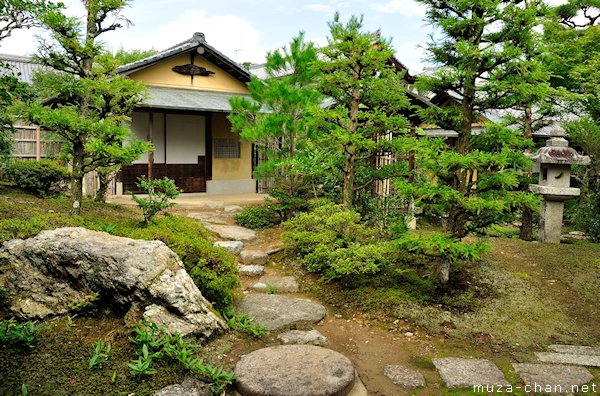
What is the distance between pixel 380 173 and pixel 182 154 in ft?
29.1

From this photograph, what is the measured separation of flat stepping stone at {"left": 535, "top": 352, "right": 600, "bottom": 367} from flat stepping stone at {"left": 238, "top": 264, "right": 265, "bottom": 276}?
4162mm

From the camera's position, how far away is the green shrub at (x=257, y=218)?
33.4 feet

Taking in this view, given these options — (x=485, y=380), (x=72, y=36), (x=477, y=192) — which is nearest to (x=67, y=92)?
(x=72, y=36)

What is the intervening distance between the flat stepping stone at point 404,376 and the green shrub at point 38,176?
795 centimetres

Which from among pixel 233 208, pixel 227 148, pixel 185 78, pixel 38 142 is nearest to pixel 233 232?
pixel 233 208

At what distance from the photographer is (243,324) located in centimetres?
518

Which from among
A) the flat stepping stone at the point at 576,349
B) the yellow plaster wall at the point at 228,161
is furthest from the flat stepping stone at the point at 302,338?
the yellow plaster wall at the point at 228,161

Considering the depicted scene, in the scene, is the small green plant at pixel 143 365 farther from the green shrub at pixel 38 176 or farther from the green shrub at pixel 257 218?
the green shrub at pixel 38 176

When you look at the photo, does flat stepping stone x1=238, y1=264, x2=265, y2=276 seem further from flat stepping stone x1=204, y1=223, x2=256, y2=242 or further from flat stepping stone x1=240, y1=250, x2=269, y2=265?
flat stepping stone x1=204, y1=223, x2=256, y2=242

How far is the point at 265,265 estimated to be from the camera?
791 centimetres

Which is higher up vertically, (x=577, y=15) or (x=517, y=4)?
(x=577, y=15)

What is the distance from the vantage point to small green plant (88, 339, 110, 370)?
3.89 m

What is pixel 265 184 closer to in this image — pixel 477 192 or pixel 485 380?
pixel 477 192

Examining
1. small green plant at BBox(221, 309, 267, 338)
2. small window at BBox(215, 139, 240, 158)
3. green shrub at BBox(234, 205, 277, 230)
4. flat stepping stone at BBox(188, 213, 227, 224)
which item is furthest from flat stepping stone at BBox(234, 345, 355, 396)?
small window at BBox(215, 139, 240, 158)
